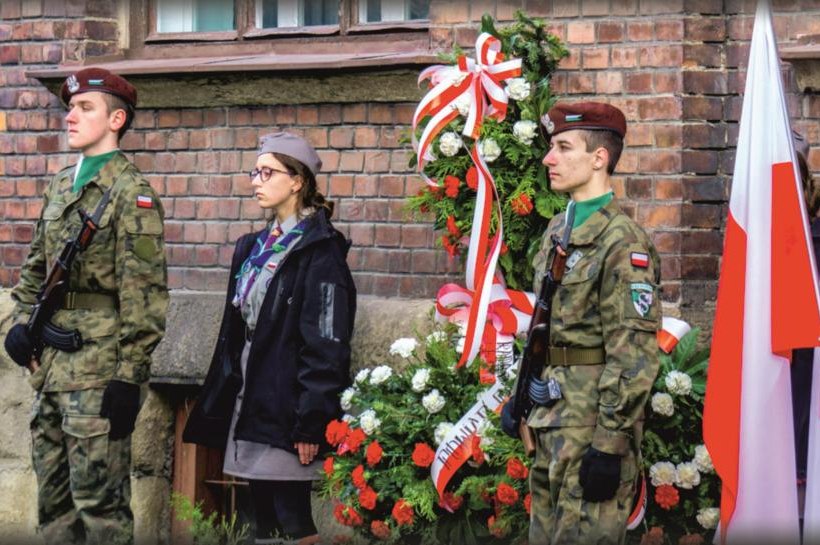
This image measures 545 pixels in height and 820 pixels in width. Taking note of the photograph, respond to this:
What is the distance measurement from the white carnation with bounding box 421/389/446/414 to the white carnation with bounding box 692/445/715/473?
3.05 ft

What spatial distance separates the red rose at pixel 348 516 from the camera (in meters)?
5.64

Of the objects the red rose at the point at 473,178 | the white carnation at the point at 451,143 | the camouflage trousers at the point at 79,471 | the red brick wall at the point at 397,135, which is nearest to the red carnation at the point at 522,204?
the red rose at the point at 473,178

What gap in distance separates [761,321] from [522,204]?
3.33ft

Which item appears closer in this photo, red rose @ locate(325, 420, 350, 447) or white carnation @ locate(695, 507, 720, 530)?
white carnation @ locate(695, 507, 720, 530)

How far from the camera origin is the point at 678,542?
5270 mm

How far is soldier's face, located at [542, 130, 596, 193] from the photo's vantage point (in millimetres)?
4879

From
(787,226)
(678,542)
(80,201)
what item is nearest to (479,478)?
(678,542)

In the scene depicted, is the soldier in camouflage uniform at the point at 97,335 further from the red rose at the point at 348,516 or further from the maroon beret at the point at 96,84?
the red rose at the point at 348,516

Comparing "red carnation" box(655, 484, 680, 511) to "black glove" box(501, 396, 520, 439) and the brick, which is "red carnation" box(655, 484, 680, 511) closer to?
"black glove" box(501, 396, 520, 439)

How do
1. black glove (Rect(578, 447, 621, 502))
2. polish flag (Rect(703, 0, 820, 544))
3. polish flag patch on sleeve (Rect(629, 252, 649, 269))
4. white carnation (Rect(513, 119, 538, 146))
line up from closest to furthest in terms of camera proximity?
black glove (Rect(578, 447, 621, 502)) → polish flag patch on sleeve (Rect(629, 252, 649, 269)) → polish flag (Rect(703, 0, 820, 544)) → white carnation (Rect(513, 119, 538, 146))

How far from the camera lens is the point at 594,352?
4.80m

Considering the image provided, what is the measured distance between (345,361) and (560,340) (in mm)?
1175

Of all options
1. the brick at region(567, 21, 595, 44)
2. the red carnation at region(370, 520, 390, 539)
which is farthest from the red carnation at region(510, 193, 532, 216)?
the red carnation at region(370, 520, 390, 539)

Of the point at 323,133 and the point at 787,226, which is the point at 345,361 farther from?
the point at 787,226
